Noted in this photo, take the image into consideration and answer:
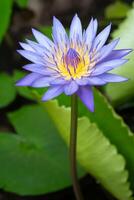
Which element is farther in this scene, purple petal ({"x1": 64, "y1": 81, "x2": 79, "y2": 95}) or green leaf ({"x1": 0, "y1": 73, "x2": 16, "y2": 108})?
A: green leaf ({"x1": 0, "y1": 73, "x2": 16, "y2": 108})

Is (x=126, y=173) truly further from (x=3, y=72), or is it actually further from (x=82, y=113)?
(x=3, y=72)

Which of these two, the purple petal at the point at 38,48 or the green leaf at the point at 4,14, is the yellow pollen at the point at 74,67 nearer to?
the purple petal at the point at 38,48

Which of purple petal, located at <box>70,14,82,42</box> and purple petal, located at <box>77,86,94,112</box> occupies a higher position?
purple petal, located at <box>70,14,82,42</box>

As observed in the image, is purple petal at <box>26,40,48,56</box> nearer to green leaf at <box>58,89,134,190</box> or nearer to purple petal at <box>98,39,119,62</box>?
purple petal at <box>98,39,119,62</box>

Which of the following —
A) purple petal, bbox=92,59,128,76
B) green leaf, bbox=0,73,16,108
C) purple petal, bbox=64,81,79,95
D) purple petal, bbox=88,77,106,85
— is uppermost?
purple petal, bbox=64,81,79,95

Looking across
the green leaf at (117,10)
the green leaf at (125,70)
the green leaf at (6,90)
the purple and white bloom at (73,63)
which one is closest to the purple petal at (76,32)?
the purple and white bloom at (73,63)

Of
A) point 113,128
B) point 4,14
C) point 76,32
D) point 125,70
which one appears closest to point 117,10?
point 4,14

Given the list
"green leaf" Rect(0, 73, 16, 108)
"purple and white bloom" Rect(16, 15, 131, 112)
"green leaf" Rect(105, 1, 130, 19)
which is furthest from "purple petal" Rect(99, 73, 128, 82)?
"green leaf" Rect(105, 1, 130, 19)

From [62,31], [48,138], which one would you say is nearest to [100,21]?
[48,138]
